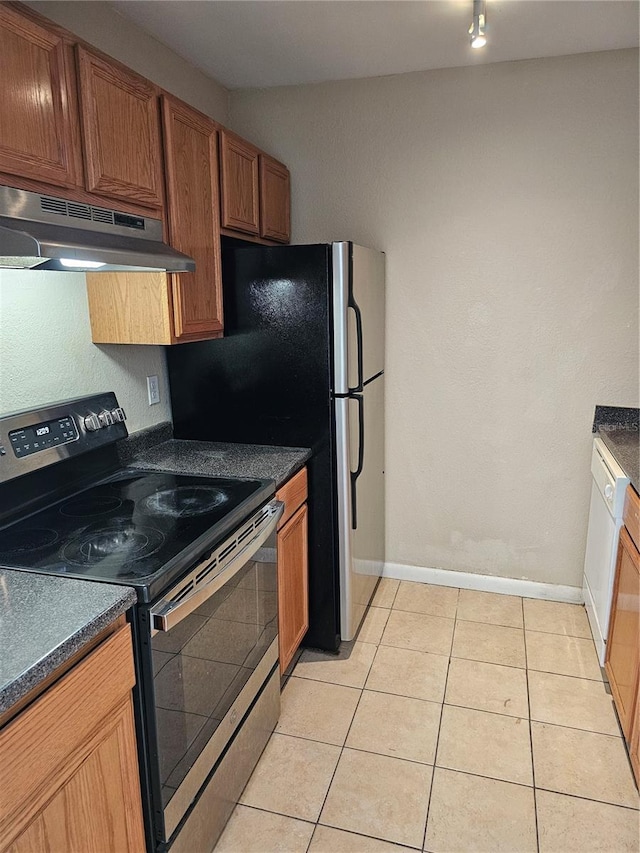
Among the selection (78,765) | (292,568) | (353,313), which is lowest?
(292,568)

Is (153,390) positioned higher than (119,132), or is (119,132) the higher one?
(119,132)

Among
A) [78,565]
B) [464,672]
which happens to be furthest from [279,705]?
[78,565]

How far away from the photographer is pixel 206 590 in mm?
1515

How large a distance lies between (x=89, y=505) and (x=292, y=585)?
0.85 m

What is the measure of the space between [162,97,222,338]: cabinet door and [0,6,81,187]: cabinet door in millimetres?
418

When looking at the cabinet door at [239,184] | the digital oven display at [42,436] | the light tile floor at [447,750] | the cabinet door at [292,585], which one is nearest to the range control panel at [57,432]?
the digital oven display at [42,436]

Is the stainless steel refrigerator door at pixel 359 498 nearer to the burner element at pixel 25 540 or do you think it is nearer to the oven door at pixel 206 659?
the oven door at pixel 206 659

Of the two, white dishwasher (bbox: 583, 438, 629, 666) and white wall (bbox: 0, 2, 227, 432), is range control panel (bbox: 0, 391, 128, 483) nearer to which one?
white wall (bbox: 0, 2, 227, 432)

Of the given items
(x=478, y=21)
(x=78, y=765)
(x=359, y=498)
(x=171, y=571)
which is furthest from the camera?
(x=359, y=498)

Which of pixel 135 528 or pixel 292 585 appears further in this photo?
pixel 292 585

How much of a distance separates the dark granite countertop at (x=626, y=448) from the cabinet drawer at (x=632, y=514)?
32mm

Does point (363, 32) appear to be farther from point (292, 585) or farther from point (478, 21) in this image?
point (292, 585)

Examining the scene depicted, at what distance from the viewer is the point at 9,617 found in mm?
1168

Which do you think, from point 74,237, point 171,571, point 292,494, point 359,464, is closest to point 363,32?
point 74,237
